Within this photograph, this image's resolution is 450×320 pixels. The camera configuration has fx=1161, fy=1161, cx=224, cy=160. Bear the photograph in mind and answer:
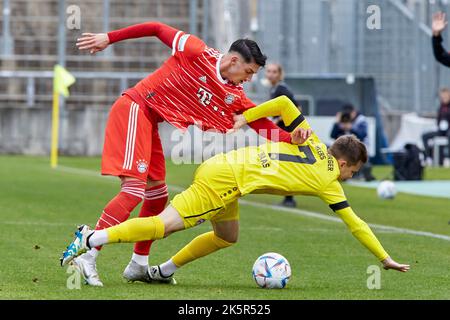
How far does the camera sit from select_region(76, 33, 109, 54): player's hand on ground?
27.5 ft

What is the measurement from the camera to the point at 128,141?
27.1ft

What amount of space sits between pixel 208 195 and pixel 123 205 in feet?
2.20

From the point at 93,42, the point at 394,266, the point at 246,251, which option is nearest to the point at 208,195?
the point at 394,266

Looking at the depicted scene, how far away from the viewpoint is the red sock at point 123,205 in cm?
816

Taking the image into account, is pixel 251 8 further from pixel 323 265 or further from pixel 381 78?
pixel 323 265

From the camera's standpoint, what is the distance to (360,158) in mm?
8133

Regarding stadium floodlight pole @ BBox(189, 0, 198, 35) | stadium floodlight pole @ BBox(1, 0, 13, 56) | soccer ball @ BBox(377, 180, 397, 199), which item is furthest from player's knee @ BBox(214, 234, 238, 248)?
stadium floodlight pole @ BBox(1, 0, 13, 56)

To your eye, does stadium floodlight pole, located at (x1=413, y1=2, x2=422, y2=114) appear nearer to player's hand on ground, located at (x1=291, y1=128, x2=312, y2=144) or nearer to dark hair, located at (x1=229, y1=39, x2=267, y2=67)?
dark hair, located at (x1=229, y1=39, x2=267, y2=67)

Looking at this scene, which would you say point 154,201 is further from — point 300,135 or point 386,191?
point 386,191

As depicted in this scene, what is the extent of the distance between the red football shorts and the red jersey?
4.7 inches

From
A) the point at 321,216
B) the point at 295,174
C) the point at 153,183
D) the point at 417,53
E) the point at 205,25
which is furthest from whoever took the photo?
the point at 205,25

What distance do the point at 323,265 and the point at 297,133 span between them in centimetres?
221
